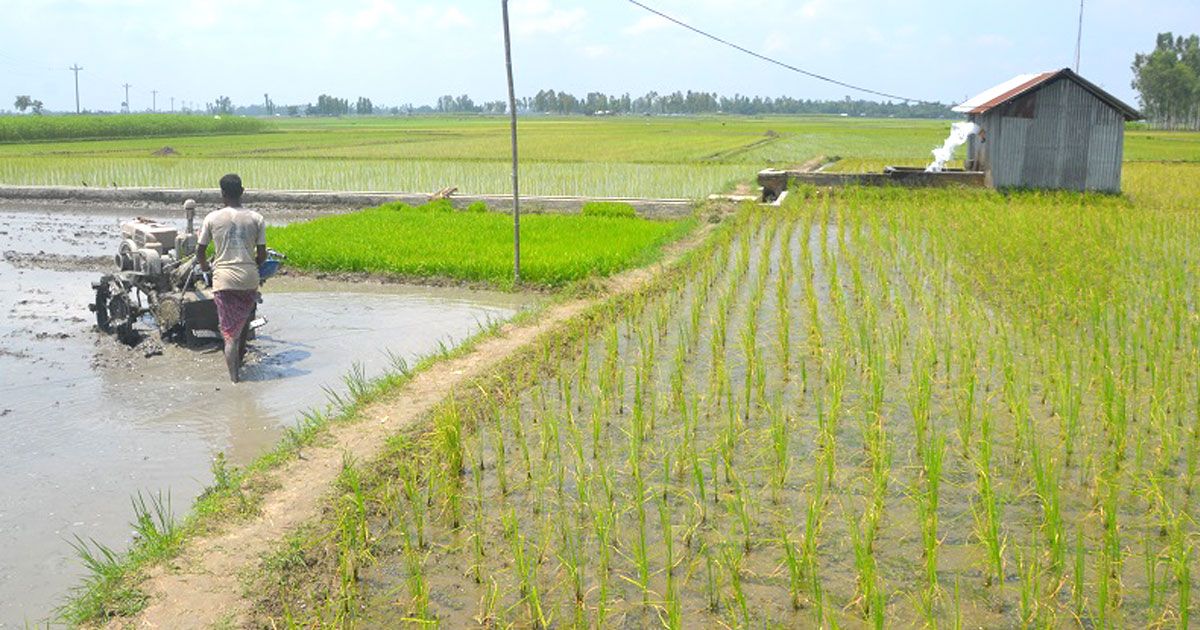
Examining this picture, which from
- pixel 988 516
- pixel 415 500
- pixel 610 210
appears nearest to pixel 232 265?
pixel 415 500

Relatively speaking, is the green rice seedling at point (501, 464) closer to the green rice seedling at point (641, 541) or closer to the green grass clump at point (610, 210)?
the green rice seedling at point (641, 541)

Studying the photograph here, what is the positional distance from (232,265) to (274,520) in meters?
2.68

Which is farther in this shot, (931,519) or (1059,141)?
(1059,141)

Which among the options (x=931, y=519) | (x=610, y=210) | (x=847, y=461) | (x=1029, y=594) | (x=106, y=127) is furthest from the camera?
(x=106, y=127)

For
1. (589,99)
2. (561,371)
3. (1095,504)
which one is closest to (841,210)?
(561,371)

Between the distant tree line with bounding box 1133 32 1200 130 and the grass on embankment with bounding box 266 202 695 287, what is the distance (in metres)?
61.2

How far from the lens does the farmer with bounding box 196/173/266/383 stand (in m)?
6.21

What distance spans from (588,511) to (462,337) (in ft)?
12.2

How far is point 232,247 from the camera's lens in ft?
20.5

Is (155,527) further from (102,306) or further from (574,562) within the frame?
(102,306)

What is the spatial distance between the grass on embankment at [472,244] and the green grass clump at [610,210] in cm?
33

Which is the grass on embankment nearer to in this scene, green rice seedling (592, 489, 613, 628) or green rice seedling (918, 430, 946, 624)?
green rice seedling (918, 430, 946, 624)

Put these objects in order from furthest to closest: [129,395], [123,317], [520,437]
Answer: [123,317], [129,395], [520,437]

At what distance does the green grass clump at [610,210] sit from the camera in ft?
45.9
